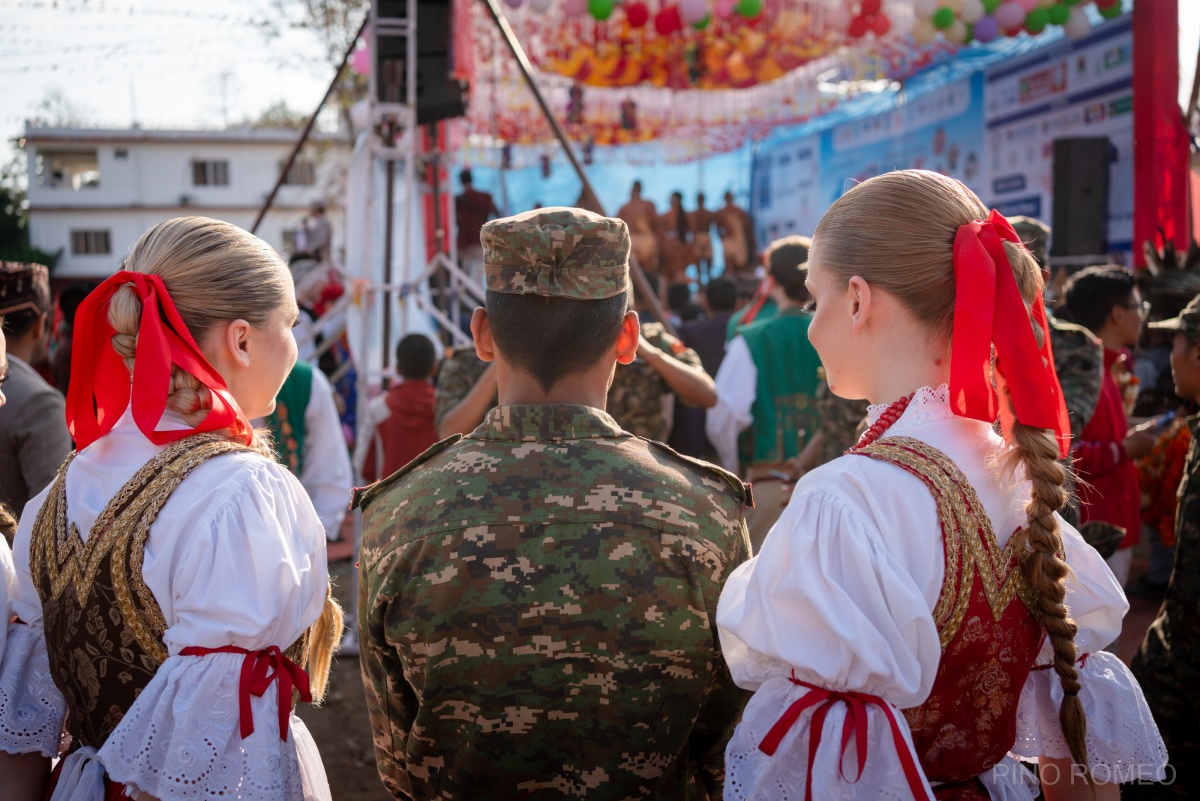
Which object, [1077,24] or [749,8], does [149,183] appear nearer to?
[749,8]

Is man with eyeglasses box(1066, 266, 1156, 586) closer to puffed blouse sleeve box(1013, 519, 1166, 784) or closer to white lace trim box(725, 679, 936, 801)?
puffed blouse sleeve box(1013, 519, 1166, 784)

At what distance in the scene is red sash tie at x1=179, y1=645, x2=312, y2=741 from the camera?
1.39 metres

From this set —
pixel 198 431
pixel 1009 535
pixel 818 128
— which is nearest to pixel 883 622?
pixel 1009 535

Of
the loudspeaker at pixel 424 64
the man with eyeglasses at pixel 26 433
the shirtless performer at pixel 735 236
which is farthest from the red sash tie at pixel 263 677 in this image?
the shirtless performer at pixel 735 236

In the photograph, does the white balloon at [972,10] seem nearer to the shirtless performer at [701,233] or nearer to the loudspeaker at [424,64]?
the loudspeaker at [424,64]

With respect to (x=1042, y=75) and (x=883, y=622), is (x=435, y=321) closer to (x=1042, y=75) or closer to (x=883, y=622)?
(x=883, y=622)

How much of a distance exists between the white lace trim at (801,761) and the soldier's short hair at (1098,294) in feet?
9.73

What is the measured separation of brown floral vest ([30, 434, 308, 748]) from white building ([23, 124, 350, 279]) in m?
34.2

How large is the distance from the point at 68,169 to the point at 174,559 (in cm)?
4142

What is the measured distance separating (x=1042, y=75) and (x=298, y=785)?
973 cm

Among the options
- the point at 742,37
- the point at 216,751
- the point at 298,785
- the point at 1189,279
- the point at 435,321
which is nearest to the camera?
the point at 216,751

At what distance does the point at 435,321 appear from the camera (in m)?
6.05

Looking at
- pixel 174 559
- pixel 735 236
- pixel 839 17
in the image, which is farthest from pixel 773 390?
pixel 735 236

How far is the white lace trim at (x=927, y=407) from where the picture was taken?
4.61 ft
